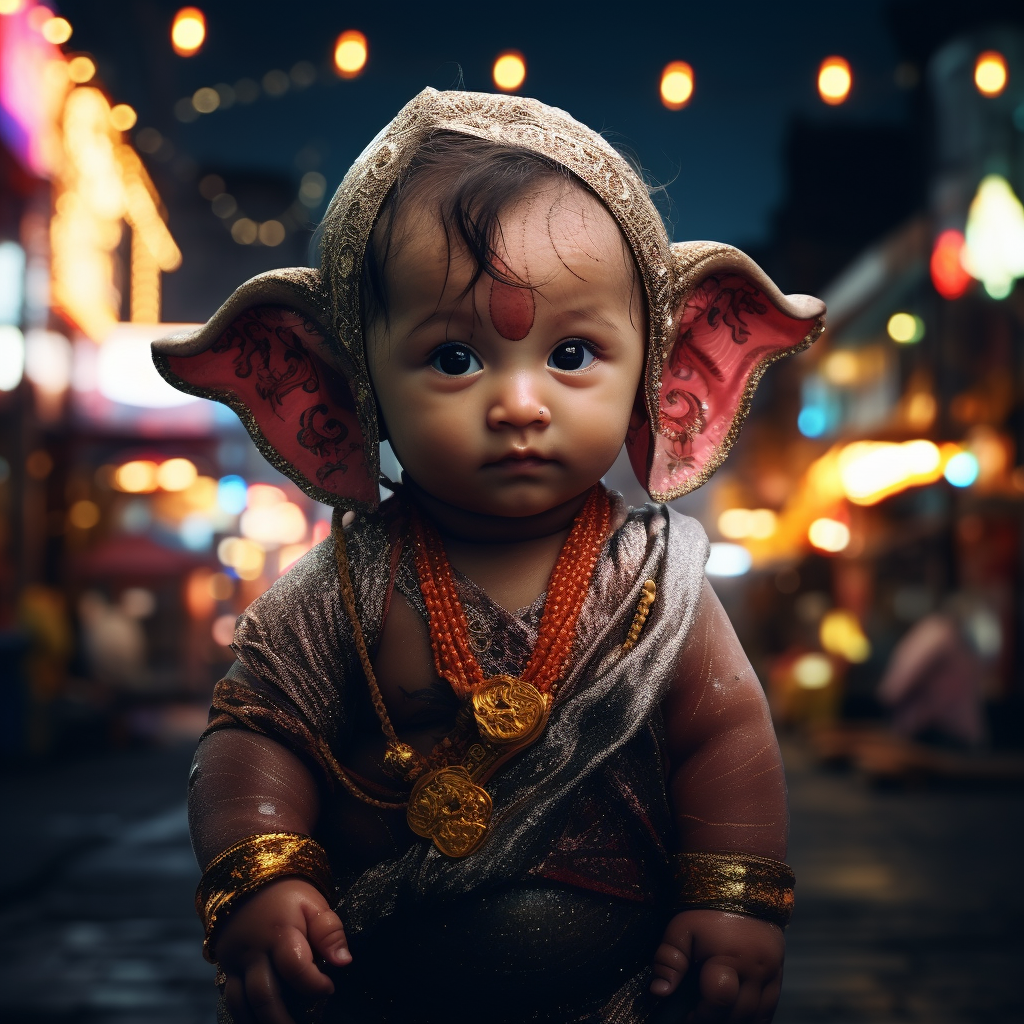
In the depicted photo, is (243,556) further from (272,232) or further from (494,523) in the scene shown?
(494,523)

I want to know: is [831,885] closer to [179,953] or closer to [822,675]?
[179,953]

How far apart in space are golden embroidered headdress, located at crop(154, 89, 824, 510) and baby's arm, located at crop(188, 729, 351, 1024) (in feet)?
1.35

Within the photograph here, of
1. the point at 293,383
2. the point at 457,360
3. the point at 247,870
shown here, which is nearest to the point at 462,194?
the point at 457,360

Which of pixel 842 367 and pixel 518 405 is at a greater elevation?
pixel 518 405

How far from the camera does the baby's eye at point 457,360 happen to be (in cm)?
147

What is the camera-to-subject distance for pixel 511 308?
4.68 feet

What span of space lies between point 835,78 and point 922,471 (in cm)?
882

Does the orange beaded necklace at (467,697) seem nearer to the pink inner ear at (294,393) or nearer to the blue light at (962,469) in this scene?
the pink inner ear at (294,393)

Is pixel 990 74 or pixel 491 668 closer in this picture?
pixel 491 668

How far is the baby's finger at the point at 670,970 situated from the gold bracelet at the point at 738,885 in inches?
2.5

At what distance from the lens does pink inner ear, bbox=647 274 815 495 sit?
1.70m

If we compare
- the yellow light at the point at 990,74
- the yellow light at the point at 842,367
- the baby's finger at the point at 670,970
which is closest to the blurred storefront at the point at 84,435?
the yellow light at the point at 990,74

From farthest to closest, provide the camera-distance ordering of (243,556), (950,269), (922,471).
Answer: (243,556) < (922,471) < (950,269)

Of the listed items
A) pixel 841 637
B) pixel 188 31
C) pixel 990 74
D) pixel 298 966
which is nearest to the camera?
pixel 298 966
